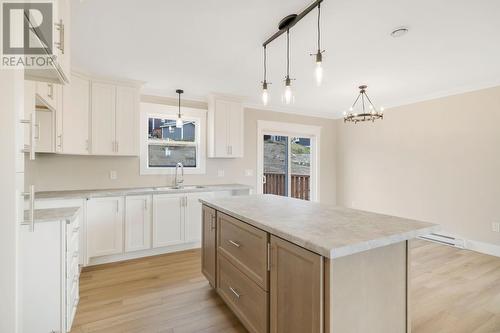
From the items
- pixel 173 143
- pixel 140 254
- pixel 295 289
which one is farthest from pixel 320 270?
pixel 173 143

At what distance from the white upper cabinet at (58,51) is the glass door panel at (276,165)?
148 inches

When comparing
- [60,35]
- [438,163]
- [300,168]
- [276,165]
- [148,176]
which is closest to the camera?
[60,35]

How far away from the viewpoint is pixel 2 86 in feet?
3.44

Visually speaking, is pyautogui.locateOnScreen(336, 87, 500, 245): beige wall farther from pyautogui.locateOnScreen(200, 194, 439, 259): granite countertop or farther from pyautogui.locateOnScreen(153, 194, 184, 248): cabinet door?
pyautogui.locateOnScreen(153, 194, 184, 248): cabinet door

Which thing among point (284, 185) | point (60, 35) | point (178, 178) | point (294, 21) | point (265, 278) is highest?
point (294, 21)

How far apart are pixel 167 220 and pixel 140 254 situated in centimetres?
60

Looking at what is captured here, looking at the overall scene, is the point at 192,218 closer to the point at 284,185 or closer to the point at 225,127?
the point at 225,127

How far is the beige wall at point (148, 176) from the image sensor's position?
10.5 ft

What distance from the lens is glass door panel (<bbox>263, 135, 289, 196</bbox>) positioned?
5051mm

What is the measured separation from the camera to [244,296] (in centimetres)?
178

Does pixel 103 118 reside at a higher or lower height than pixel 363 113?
lower

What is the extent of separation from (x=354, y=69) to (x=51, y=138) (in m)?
3.67

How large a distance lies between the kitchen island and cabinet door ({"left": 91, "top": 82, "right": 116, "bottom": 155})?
7.65 ft

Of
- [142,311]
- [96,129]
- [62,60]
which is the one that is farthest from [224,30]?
[142,311]
